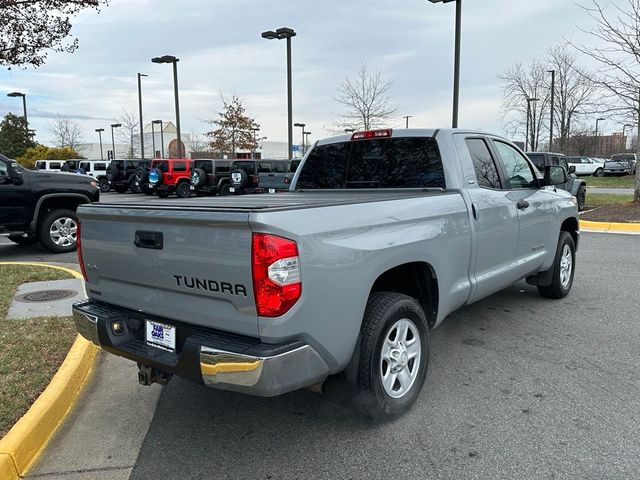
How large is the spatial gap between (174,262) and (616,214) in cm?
1328

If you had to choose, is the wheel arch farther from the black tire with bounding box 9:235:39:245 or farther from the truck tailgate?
the black tire with bounding box 9:235:39:245

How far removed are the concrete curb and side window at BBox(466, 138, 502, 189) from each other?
3474 mm

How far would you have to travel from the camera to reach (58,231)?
9.62 m

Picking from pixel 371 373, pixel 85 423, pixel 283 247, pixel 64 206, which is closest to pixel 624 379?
pixel 371 373

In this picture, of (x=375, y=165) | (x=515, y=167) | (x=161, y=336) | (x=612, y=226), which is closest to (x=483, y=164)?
(x=515, y=167)

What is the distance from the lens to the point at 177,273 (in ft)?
9.30

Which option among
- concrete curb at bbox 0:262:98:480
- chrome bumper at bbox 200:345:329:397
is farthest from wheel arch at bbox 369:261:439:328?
concrete curb at bbox 0:262:98:480

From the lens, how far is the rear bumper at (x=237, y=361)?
2521 mm

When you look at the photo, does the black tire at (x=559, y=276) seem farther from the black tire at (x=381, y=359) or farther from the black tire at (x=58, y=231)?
the black tire at (x=58, y=231)

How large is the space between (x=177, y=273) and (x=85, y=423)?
1.42 meters

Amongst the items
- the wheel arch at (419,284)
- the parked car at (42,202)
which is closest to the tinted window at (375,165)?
the wheel arch at (419,284)

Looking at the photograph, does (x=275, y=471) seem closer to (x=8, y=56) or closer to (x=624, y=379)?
(x=624, y=379)

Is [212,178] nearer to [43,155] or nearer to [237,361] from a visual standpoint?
[237,361]

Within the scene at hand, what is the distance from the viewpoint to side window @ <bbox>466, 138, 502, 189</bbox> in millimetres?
4402
